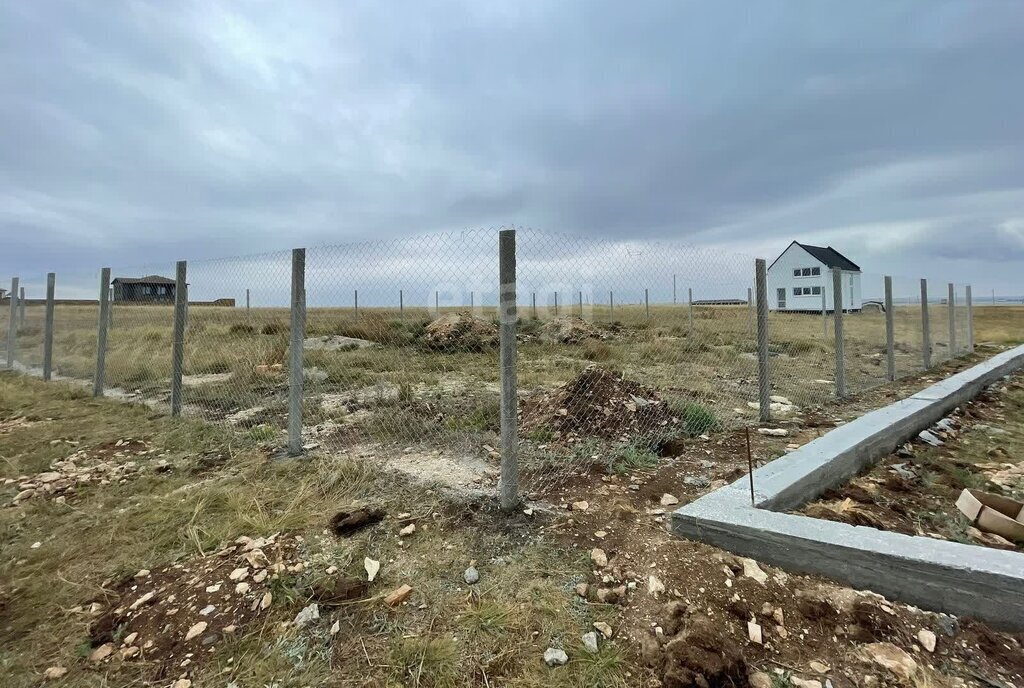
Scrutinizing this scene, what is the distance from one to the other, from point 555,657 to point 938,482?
340 centimetres

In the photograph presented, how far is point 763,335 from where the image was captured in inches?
189

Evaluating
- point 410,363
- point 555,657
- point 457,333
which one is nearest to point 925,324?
point 457,333

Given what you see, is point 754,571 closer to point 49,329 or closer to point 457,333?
point 457,333

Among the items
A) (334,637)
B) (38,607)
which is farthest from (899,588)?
(38,607)

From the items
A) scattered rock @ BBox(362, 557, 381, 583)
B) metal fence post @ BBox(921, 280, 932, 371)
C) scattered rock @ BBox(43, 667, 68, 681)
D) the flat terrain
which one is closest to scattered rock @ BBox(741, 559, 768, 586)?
the flat terrain

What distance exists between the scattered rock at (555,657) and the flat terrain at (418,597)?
2 centimetres

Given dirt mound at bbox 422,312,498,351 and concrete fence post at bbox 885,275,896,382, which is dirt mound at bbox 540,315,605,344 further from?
concrete fence post at bbox 885,275,896,382

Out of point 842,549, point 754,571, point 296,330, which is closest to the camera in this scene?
point 842,549

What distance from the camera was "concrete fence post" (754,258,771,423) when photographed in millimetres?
4801

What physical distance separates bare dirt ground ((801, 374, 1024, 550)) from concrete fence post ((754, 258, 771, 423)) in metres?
1.15

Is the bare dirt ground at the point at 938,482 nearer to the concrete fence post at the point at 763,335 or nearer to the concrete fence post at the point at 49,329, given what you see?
the concrete fence post at the point at 763,335

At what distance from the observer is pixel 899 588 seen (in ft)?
6.75

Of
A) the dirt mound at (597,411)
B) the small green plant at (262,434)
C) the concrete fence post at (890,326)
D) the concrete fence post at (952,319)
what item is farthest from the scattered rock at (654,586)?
the concrete fence post at (952,319)

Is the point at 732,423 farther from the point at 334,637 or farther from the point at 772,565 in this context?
the point at 334,637
